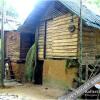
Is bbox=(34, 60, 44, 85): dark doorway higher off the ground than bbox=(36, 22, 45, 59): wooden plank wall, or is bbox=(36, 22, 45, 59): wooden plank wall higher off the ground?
bbox=(36, 22, 45, 59): wooden plank wall

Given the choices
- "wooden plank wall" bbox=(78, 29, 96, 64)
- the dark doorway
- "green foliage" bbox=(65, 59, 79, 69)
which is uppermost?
"wooden plank wall" bbox=(78, 29, 96, 64)

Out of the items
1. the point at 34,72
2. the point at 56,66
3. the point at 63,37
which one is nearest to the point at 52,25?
the point at 63,37

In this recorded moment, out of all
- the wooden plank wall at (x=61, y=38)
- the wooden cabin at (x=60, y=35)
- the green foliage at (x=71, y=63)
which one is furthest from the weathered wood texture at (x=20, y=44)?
the green foliage at (x=71, y=63)

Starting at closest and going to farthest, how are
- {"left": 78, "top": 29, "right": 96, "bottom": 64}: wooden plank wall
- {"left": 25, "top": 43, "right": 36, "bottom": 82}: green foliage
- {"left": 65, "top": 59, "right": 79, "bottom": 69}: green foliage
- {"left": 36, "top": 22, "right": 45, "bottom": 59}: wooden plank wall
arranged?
{"left": 78, "top": 29, "right": 96, "bottom": 64}: wooden plank wall, {"left": 65, "top": 59, "right": 79, "bottom": 69}: green foliage, {"left": 36, "top": 22, "right": 45, "bottom": 59}: wooden plank wall, {"left": 25, "top": 43, "right": 36, "bottom": 82}: green foliage

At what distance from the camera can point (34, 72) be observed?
17.4 metres

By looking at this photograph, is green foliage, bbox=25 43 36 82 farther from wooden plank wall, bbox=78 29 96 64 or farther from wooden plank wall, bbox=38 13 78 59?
wooden plank wall, bbox=78 29 96 64

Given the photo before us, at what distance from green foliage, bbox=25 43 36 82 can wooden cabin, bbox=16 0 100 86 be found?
49 centimetres

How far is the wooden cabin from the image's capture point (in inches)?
510

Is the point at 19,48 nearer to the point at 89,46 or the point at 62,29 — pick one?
the point at 62,29

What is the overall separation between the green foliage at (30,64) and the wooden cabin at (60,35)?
0.49 m

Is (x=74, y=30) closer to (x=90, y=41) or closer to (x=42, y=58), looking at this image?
(x=90, y=41)

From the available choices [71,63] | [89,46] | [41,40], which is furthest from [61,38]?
[41,40]

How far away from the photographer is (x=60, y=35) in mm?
14297

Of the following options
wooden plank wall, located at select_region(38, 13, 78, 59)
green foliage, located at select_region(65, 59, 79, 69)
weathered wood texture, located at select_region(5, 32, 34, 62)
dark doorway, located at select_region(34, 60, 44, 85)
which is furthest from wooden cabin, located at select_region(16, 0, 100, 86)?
weathered wood texture, located at select_region(5, 32, 34, 62)
